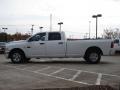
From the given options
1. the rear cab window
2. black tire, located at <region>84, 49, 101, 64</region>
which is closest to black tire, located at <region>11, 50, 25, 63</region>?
the rear cab window

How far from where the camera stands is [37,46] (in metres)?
19.5

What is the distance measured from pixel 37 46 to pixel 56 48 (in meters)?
1.17

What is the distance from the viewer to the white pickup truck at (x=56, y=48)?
1922 centimetres

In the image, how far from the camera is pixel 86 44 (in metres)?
19.2

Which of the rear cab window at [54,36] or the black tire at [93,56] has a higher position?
the rear cab window at [54,36]

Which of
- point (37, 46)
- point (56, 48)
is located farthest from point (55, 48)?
point (37, 46)

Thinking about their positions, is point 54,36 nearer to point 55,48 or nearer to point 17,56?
point 55,48

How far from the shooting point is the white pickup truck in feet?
63.1

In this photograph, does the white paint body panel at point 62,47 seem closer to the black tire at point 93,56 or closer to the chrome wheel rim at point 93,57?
the black tire at point 93,56

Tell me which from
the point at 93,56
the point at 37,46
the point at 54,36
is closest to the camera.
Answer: the point at 93,56

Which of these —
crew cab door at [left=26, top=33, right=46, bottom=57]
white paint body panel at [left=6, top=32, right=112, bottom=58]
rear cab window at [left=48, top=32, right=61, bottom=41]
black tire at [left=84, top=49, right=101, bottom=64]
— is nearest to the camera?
white paint body panel at [left=6, top=32, right=112, bottom=58]

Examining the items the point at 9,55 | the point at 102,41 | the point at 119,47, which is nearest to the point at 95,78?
the point at 102,41

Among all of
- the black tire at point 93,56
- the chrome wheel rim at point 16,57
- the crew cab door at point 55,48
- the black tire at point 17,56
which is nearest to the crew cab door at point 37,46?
the crew cab door at point 55,48

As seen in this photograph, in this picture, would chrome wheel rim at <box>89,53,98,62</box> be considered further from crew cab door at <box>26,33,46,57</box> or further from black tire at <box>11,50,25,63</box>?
black tire at <box>11,50,25,63</box>
